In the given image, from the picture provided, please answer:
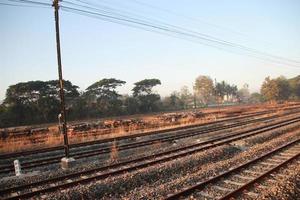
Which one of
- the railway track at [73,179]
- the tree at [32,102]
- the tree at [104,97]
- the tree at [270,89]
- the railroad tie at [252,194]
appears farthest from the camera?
the tree at [270,89]

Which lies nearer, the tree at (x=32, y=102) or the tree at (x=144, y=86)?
the tree at (x=32, y=102)

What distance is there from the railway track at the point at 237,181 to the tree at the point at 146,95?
191 ft

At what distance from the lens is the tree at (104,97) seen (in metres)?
63.0

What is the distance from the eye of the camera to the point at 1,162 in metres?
17.0

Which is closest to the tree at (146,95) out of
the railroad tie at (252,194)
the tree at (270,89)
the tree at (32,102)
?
the tree at (32,102)

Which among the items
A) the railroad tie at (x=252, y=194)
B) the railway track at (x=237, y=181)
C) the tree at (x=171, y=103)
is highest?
the tree at (x=171, y=103)

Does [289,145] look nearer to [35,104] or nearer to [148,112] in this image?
[35,104]

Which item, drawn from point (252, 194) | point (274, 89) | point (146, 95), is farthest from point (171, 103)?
point (252, 194)

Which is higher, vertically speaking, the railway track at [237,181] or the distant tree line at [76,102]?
the distant tree line at [76,102]

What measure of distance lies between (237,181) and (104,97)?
56.7 meters

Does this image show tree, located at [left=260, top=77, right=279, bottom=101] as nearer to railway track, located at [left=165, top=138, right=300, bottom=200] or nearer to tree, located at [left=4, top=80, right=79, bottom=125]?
tree, located at [left=4, top=80, right=79, bottom=125]

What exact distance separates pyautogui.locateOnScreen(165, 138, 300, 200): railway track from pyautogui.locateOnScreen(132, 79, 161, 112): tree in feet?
191

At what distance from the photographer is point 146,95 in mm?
74062

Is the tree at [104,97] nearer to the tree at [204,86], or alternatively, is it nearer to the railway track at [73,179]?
the railway track at [73,179]
